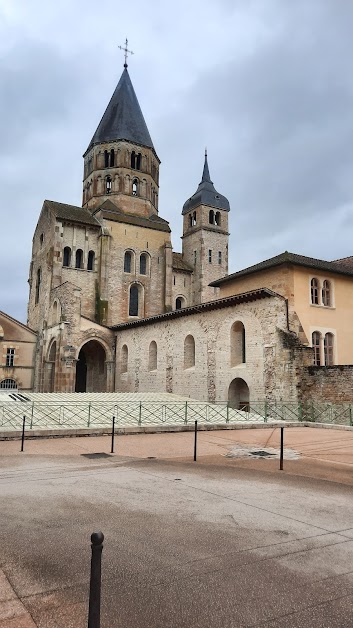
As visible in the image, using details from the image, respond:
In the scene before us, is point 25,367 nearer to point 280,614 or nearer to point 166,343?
point 166,343

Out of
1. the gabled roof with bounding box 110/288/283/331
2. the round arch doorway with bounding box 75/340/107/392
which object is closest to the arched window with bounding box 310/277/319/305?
the gabled roof with bounding box 110/288/283/331

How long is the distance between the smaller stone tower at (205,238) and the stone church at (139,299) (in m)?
0.13

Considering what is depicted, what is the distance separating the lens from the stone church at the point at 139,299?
73.8 ft

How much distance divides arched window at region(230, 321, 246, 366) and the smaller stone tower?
21286 millimetres

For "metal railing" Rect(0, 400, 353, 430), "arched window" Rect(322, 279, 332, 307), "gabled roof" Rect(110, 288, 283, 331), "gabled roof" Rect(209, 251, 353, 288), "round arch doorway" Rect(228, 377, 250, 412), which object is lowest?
"metal railing" Rect(0, 400, 353, 430)

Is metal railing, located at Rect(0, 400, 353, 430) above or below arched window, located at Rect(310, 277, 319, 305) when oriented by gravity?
below

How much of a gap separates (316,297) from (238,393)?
21.9ft

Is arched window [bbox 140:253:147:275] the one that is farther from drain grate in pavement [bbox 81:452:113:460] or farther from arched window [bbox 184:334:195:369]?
drain grate in pavement [bbox 81:452:113:460]

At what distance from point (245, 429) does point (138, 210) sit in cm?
3308

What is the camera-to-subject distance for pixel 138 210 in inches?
1779

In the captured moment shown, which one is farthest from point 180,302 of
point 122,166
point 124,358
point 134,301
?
point 122,166

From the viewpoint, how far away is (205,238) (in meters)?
47.1

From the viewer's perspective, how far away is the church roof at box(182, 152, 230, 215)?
160 ft

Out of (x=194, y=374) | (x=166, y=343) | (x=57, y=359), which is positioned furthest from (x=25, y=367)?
(x=194, y=374)
